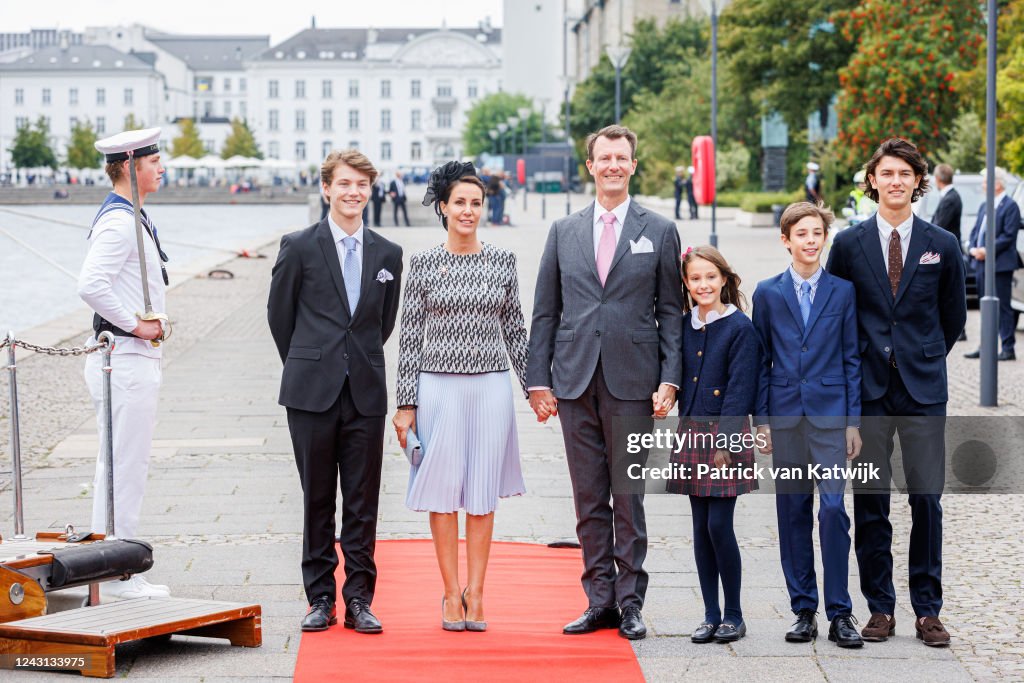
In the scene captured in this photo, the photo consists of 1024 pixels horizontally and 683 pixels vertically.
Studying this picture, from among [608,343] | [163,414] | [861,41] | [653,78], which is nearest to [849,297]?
[608,343]

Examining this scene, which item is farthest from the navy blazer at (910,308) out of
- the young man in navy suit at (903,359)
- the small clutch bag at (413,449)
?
the small clutch bag at (413,449)

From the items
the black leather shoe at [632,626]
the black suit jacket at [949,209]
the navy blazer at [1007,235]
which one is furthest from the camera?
the black suit jacket at [949,209]

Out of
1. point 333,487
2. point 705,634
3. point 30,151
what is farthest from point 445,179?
point 30,151

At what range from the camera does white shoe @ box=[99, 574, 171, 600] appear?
6.53 m

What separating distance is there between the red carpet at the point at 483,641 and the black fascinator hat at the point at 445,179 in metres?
1.66

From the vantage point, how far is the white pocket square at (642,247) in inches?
245

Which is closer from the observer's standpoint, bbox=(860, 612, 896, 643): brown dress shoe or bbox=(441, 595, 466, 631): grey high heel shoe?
bbox=(860, 612, 896, 643): brown dress shoe

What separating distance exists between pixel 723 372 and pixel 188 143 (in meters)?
143

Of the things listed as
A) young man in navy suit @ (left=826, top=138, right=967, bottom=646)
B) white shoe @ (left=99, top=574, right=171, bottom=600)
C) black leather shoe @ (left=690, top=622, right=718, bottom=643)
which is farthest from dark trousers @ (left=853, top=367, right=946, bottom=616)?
white shoe @ (left=99, top=574, right=171, bottom=600)

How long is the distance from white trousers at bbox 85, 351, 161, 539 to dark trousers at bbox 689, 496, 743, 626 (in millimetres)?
2397

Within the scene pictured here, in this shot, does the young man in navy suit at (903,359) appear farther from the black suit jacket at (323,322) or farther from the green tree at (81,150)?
the green tree at (81,150)

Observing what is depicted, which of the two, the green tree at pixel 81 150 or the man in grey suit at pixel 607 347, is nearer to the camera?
the man in grey suit at pixel 607 347

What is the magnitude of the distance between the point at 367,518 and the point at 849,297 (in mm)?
2139

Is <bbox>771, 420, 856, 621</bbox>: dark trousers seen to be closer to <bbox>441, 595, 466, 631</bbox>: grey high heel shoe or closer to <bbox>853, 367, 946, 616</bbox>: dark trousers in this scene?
<bbox>853, 367, 946, 616</bbox>: dark trousers
